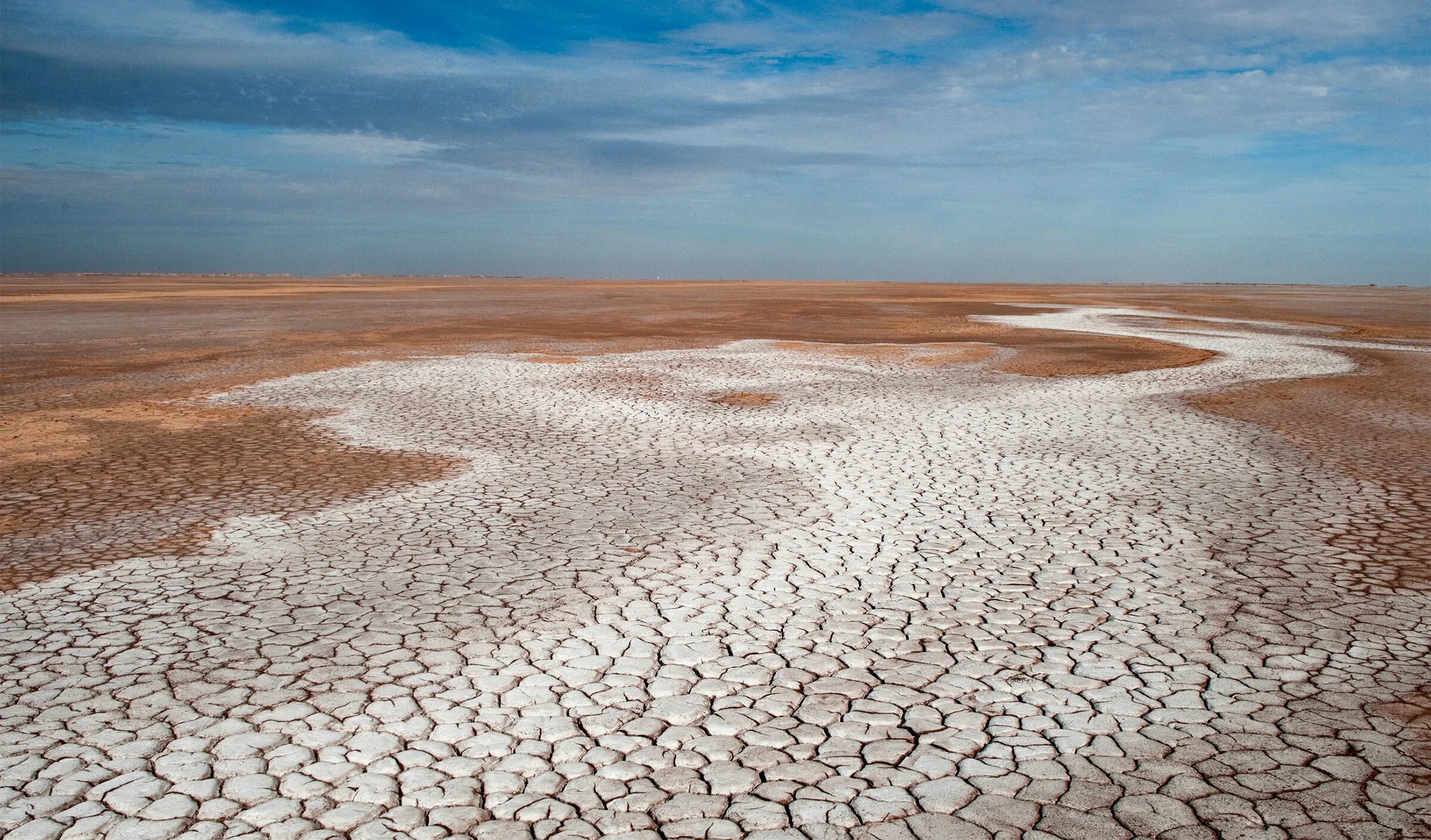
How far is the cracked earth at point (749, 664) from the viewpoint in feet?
12.1

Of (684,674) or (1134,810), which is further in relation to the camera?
(684,674)

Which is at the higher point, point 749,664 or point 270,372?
point 270,372

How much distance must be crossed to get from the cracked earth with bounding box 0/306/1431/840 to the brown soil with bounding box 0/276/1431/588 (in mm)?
952

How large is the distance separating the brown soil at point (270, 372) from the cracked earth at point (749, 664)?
95 cm

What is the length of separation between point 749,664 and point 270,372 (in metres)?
15.0

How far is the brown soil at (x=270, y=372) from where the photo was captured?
812 cm

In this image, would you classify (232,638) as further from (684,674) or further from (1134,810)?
(1134,810)

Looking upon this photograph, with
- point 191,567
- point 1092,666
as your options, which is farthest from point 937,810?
point 191,567

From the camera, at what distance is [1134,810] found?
3.63 meters

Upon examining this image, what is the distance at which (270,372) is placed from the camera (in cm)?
1736

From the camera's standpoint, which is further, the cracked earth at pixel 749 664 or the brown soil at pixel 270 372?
the brown soil at pixel 270 372

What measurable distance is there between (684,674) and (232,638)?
2552 millimetres

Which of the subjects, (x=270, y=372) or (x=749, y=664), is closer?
(x=749, y=664)

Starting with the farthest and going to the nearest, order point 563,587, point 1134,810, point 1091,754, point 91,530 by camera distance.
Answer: point 91,530 → point 563,587 → point 1091,754 → point 1134,810
